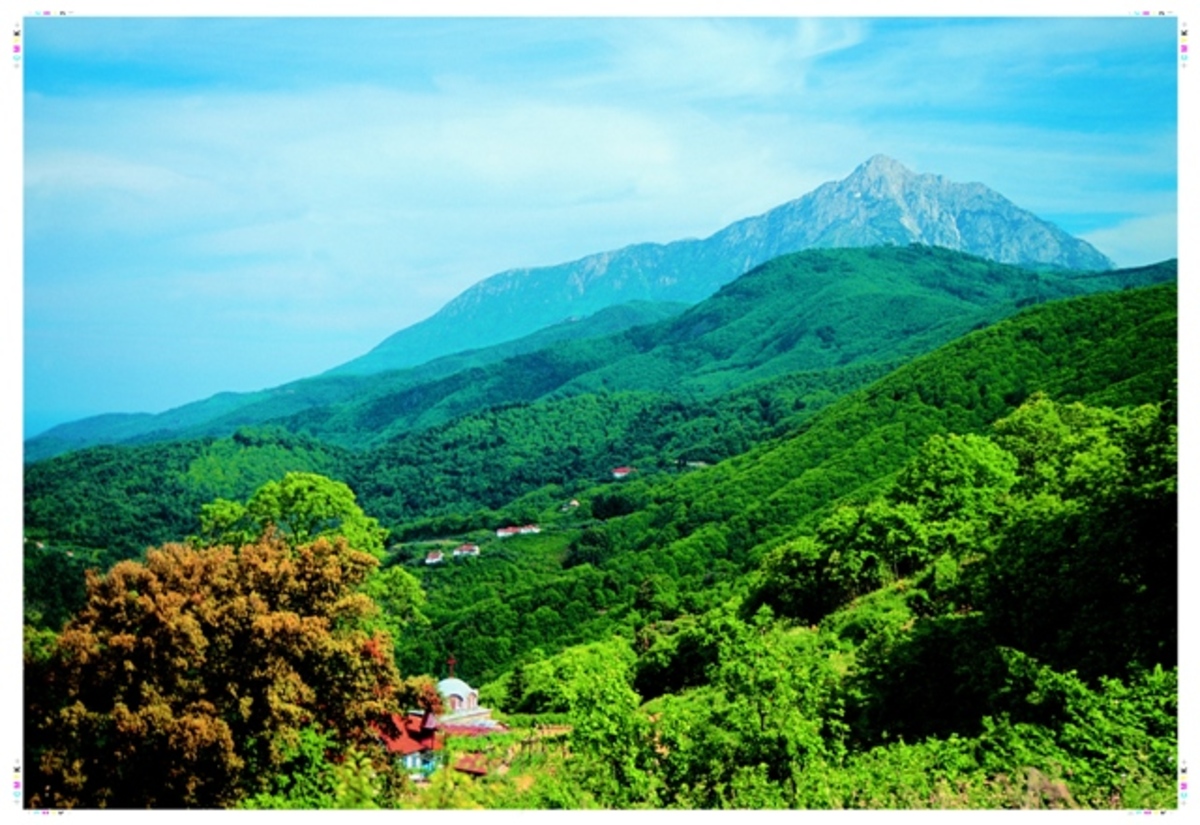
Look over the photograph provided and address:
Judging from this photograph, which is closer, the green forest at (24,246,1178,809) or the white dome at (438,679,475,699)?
the green forest at (24,246,1178,809)

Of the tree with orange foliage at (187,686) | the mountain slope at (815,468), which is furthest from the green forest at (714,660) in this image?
the mountain slope at (815,468)

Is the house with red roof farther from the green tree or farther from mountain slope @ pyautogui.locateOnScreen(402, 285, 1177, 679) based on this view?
mountain slope @ pyautogui.locateOnScreen(402, 285, 1177, 679)

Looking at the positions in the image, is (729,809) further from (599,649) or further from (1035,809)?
(599,649)

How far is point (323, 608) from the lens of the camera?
26.4ft

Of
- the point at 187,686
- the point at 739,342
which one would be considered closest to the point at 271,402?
the point at 739,342

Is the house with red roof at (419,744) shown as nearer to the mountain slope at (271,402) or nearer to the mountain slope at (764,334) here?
the mountain slope at (764,334)

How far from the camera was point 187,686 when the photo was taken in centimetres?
722

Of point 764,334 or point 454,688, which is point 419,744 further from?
point 764,334

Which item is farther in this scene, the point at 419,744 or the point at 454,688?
the point at 454,688

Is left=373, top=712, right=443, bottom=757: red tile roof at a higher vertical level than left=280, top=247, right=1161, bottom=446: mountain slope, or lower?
lower

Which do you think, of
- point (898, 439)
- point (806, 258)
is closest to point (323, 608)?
point (898, 439)

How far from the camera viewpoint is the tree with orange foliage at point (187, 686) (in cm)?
702

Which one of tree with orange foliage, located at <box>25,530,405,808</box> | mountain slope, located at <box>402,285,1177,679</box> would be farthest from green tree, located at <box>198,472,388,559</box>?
mountain slope, located at <box>402,285,1177,679</box>

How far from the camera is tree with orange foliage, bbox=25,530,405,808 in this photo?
23.0 ft
